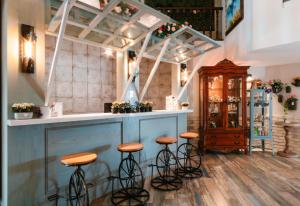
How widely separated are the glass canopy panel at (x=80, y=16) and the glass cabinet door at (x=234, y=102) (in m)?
3.90

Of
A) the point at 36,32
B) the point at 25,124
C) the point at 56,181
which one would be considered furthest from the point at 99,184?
the point at 36,32

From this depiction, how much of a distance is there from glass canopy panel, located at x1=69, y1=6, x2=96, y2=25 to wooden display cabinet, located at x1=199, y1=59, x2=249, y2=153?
3.46 m

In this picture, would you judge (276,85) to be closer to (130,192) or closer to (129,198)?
(130,192)

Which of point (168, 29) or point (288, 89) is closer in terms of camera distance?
point (168, 29)

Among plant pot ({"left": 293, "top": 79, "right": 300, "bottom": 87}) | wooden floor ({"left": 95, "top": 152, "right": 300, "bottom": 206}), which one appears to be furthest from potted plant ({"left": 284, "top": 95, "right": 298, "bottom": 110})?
wooden floor ({"left": 95, "top": 152, "right": 300, "bottom": 206})

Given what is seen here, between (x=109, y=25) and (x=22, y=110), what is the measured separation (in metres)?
1.55

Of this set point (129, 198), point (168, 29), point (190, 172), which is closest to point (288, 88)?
point (190, 172)

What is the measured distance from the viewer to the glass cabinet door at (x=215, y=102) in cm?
540

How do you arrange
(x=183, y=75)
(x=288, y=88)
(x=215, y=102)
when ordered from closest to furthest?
(x=183, y=75)
(x=215, y=102)
(x=288, y=88)

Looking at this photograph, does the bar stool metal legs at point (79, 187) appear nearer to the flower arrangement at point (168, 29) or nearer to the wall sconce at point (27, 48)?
the wall sconce at point (27, 48)

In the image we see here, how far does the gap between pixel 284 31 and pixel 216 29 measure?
2548 millimetres

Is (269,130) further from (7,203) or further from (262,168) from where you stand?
(7,203)

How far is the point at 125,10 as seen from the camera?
2.62m

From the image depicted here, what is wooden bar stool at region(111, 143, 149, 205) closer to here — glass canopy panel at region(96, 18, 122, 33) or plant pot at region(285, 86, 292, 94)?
glass canopy panel at region(96, 18, 122, 33)
